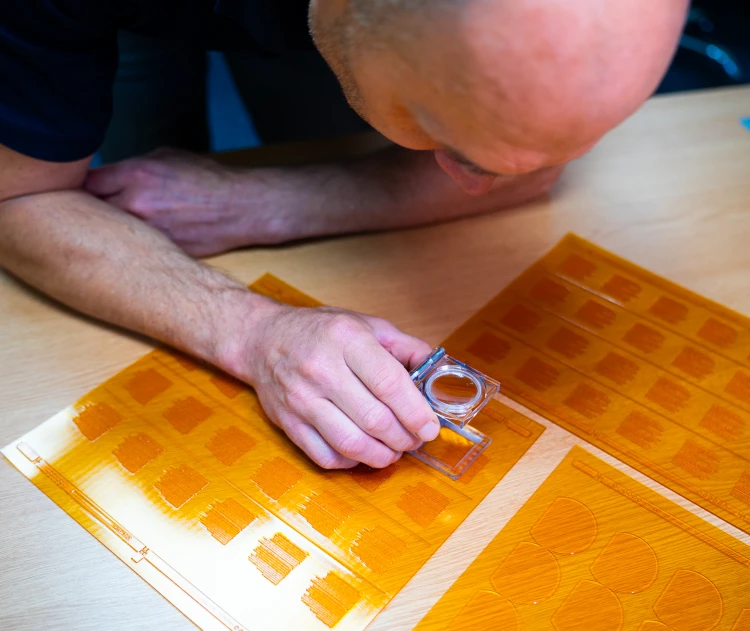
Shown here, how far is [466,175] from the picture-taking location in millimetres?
750

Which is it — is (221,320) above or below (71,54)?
below

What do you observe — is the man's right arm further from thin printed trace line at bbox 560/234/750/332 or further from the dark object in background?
the dark object in background

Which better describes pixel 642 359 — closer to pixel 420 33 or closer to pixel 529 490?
pixel 529 490

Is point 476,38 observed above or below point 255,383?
above

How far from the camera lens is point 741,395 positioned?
2.97 feet

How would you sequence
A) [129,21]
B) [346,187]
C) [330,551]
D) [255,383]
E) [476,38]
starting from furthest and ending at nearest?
[346,187] < [129,21] < [255,383] < [330,551] < [476,38]

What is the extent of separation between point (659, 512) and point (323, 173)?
2.33 ft

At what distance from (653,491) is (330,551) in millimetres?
373

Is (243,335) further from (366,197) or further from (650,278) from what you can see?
(650,278)

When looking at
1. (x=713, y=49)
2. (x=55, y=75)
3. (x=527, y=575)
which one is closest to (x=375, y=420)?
(x=527, y=575)

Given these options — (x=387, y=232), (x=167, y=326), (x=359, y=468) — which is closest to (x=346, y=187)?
(x=387, y=232)

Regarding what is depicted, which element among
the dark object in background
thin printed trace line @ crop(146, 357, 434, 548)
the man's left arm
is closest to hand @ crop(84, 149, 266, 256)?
the man's left arm

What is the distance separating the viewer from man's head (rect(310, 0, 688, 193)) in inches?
22.0

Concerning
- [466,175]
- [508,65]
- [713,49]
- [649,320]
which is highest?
[508,65]
